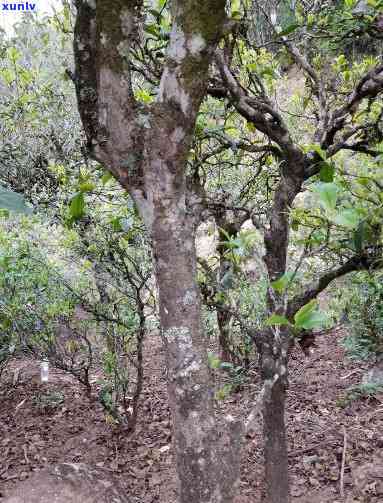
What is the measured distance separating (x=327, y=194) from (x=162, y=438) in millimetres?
3128

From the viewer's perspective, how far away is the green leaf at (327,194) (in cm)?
117

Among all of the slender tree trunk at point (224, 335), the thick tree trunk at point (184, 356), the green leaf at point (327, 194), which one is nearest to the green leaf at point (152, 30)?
the thick tree trunk at point (184, 356)

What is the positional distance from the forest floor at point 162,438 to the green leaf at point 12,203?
2.58 metres

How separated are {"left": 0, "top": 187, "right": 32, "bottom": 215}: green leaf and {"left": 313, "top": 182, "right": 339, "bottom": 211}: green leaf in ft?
2.52

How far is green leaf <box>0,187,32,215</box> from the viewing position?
0.92 m

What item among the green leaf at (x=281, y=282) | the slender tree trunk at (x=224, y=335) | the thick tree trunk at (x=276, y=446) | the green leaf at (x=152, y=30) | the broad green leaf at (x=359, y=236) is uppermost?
the green leaf at (x=152, y=30)

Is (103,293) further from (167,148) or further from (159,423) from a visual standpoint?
(167,148)

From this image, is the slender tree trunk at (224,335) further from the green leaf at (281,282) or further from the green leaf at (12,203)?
the green leaf at (12,203)

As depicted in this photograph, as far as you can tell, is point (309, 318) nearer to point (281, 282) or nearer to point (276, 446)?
point (281, 282)

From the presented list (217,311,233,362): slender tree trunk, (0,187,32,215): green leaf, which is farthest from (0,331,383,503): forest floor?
(0,187,32,215): green leaf

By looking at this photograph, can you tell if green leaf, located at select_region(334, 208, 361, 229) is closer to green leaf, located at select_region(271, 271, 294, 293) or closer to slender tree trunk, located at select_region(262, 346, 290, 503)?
green leaf, located at select_region(271, 271, 294, 293)

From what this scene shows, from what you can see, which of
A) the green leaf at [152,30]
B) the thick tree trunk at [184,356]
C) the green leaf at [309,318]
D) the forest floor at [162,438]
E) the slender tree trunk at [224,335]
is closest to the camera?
the green leaf at [309,318]

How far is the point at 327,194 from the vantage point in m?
1.20

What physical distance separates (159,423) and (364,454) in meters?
1.76
